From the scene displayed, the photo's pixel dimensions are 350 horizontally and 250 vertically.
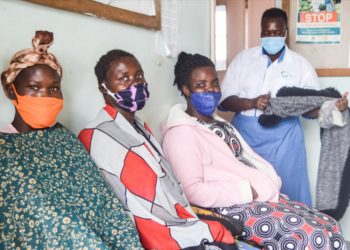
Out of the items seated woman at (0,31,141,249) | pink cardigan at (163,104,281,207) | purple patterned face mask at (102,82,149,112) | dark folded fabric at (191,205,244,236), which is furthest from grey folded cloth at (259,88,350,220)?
seated woman at (0,31,141,249)

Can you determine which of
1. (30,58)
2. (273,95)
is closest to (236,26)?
(273,95)

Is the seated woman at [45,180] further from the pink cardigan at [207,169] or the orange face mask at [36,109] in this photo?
the pink cardigan at [207,169]

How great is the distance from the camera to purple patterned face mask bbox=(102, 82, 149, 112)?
1594 mm

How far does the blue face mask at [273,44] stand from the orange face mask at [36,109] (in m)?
1.53

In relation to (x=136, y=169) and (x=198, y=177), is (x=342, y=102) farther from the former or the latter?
(x=136, y=169)

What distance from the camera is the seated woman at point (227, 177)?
5.48 feet

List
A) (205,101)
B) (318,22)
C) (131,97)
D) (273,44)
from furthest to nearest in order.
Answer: (318,22) < (273,44) < (205,101) < (131,97)

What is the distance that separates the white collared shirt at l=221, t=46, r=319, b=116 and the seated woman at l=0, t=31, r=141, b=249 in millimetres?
1390

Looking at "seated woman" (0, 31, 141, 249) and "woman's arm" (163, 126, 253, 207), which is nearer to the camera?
"seated woman" (0, 31, 141, 249)

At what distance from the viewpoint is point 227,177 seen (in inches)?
74.2

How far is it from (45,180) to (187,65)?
1.15 metres

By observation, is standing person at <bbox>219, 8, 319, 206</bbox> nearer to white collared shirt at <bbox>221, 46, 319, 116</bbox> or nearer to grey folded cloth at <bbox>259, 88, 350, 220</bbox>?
white collared shirt at <bbox>221, 46, 319, 116</bbox>

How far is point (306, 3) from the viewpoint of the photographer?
3.07 m

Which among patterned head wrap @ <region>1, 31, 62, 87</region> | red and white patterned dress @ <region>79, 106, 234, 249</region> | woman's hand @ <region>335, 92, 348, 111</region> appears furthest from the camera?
woman's hand @ <region>335, 92, 348, 111</region>
